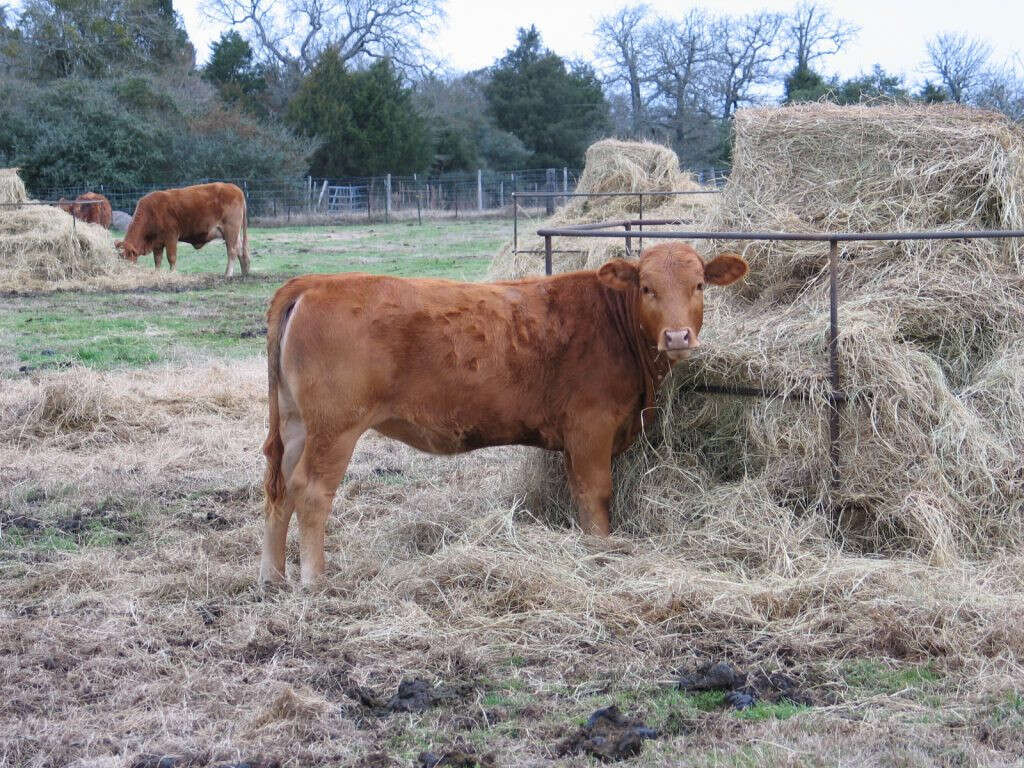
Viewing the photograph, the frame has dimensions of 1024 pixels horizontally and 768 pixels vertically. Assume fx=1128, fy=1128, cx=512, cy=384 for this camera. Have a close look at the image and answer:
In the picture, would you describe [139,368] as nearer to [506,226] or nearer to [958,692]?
[958,692]

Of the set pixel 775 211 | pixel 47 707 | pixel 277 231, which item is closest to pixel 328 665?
pixel 47 707

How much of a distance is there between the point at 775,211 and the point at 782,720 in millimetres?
3719

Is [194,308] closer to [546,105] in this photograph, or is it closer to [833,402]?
[833,402]

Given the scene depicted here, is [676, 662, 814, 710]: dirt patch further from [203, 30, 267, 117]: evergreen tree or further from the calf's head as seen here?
[203, 30, 267, 117]: evergreen tree

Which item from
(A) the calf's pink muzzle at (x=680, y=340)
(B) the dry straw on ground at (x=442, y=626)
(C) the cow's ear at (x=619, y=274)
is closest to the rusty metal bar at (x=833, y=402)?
(B) the dry straw on ground at (x=442, y=626)

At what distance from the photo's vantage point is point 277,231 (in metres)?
30.6

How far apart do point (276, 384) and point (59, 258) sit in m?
14.0

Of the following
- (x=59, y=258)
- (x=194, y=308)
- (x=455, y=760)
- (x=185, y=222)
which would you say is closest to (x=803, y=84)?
(x=185, y=222)

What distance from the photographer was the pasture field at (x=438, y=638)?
135 inches

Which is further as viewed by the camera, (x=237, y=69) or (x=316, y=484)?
A: (x=237, y=69)

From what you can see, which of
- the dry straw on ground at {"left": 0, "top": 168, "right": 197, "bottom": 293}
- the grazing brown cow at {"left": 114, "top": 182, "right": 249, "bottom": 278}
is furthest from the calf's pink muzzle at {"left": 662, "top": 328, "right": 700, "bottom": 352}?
the grazing brown cow at {"left": 114, "top": 182, "right": 249, "bottom": 278}

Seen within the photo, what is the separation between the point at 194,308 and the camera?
47.4 feet

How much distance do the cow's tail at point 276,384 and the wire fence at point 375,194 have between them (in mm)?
26005

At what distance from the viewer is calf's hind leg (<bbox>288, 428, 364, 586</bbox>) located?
505cm
